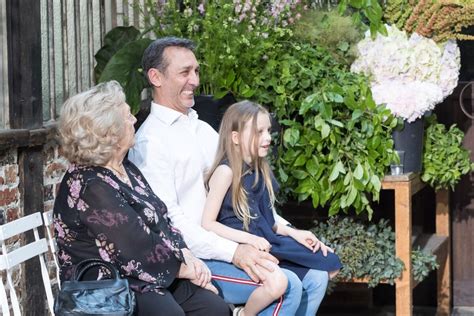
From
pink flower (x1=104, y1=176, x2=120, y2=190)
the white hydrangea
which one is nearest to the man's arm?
pink flower (x1=104, y1=176, x2=120, y2=190)

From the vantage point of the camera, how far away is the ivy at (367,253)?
5031mm

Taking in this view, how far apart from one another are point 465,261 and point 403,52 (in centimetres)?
181

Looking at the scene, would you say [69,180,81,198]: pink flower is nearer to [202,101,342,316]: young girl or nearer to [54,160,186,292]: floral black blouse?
[54,160,186,292]: floral black blouse

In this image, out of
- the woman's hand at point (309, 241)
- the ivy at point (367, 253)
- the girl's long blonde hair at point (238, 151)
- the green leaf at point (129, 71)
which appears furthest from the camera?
the ivy at point (367, 253)

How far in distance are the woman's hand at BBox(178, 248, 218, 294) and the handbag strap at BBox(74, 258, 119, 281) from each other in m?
0.33

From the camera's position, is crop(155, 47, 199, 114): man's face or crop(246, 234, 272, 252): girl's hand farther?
crop(155, 47, 199, 114): man's face

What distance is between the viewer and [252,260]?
393cm

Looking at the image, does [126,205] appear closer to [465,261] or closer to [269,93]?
[269,93]

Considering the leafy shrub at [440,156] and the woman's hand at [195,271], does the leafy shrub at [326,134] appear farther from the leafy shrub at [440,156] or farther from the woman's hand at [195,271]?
the woman's hand at [195,271]

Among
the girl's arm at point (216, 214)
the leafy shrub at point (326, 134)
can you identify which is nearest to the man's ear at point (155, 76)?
the girl's arm at point (216, 214)

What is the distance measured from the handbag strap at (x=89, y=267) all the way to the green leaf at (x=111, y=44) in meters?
1.58

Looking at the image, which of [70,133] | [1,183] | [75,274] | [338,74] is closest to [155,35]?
[338,74]

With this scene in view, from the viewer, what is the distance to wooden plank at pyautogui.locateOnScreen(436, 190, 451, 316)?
6.01 m

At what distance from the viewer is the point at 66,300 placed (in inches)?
127
